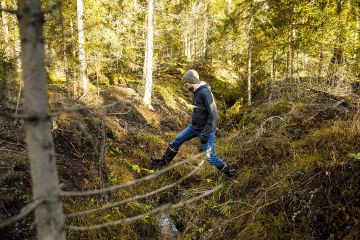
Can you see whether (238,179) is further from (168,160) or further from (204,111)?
(168,160)

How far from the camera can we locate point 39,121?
1.51 meters

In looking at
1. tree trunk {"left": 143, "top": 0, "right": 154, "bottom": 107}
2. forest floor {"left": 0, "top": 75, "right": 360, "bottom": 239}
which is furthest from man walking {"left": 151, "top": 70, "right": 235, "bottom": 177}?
tree trunk {"left": 143, "top": 0, "right": 154, "bottom": 107}

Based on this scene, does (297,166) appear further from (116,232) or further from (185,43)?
(185,43)

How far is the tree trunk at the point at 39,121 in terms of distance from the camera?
1449 mm

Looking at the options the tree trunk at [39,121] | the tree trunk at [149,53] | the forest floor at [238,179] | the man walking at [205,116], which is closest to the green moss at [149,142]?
the forest floor at [238,179]

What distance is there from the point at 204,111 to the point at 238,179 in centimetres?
136

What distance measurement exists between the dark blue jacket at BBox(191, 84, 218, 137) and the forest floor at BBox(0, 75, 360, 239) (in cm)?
105

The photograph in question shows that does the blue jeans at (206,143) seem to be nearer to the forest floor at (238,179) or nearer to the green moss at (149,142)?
the forest floor at (238,179)

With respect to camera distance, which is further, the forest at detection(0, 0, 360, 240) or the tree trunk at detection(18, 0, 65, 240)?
the forest at detection(0, 0, 360, 240)

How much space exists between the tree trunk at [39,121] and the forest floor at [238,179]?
104 cm

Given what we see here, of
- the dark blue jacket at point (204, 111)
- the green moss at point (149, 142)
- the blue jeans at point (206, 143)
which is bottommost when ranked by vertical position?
the green moss at point (149, 142)

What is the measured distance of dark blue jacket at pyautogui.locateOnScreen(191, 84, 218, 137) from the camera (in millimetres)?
6008

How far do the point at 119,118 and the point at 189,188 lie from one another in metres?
4.68

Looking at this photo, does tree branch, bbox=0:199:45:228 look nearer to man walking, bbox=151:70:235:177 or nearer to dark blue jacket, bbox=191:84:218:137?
man walking, bbox=151:70:235:177
